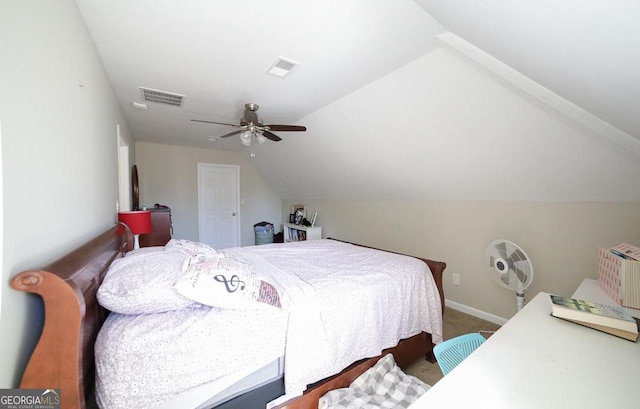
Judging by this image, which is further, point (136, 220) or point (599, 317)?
point (136, 220)

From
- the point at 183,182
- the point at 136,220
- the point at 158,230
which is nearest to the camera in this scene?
the point at 136,220

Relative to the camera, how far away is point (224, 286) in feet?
3.96

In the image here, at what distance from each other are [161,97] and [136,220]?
134 centimetres

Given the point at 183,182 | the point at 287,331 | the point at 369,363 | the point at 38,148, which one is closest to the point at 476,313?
the point at 369,363

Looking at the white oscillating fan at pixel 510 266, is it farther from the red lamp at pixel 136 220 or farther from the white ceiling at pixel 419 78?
the red lamp at pixel 136 220

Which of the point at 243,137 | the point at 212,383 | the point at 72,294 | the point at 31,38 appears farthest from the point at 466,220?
the point at 31,38

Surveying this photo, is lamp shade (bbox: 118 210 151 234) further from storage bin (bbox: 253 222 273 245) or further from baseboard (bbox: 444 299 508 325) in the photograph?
baseboard (bbox: 444 299 508 325)

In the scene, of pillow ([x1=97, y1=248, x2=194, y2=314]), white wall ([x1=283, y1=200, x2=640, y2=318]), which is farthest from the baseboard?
pillow ([x1=97, y1=248, x2=194, y2=314])

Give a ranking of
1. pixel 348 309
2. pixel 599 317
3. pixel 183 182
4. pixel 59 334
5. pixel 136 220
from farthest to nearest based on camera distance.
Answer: pixel 183 182 → pixel 136 220 → pixel 348 309 → pixel 599 317 → pixel 59 334

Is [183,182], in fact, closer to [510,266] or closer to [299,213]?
[299,213]

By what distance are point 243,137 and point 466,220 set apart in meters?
2.73

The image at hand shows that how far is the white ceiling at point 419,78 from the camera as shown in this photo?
42.9 inches

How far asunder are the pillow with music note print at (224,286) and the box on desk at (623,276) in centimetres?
181

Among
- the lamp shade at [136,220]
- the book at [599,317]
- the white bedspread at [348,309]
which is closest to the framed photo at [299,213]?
the white bedspread at [348,309]
